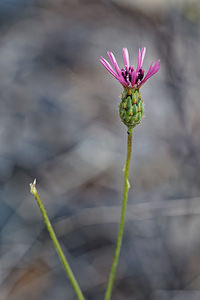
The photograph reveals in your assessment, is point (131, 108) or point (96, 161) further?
point (96, 161)

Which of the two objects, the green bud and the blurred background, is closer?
the green bud

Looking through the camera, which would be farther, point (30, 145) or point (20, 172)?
point (30, 145)

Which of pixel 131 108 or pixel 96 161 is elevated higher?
pixel 131 108

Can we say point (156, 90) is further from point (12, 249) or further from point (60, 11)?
point (12, 249)

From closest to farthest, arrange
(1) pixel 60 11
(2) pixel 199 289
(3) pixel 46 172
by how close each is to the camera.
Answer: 1. (2) pixel 199 289
2. (3) pixel 46 172
3. (1) pixel 60 11

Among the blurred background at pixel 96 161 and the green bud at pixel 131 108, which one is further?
the blurred background at pixel 96 161

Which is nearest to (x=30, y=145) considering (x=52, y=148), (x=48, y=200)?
(x=52, y=148)

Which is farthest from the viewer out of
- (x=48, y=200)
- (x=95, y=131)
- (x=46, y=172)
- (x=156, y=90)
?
(x=156, y=90)

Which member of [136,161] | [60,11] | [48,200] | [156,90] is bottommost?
[48,200]
